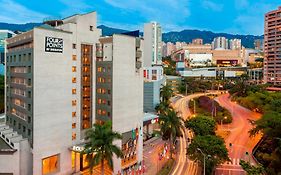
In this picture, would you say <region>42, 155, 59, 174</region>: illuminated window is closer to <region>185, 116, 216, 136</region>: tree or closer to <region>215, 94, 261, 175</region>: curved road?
<region>215, 94, 261, 175</region>: curved road

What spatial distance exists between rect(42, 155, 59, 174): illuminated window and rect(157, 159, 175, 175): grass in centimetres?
2048

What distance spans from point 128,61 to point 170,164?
24681 millimetres

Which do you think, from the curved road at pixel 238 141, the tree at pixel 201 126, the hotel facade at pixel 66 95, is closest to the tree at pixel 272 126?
the curved road at pixel 238 141

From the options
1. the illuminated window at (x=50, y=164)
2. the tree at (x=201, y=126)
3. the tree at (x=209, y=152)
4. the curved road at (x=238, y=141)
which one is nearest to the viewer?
the illuminated window at (x=50, y=164)

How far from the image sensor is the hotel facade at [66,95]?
158 feet

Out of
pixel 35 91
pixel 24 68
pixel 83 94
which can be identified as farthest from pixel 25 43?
pixel 83 94

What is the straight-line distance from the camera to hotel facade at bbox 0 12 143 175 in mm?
48031

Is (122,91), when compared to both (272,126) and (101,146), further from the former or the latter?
(272,126)

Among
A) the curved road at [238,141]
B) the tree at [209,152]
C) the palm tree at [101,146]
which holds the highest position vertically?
the palm tree at [101,146]

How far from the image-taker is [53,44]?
48531 mm

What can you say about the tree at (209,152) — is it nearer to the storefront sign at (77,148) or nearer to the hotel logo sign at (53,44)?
the storefront sign at (77,148)

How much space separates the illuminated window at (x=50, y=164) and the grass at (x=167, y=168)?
20477mm

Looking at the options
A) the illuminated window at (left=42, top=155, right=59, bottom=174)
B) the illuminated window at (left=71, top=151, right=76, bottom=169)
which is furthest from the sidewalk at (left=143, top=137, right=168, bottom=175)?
the illuminated window at (left=42, top=155, right=59, bottom=174)

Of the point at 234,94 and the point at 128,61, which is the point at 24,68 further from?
the point at 234,94
